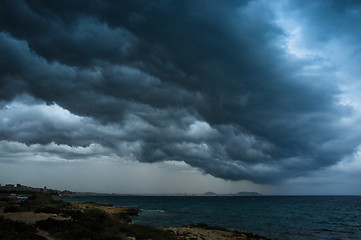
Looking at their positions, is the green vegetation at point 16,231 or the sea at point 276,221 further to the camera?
the sea at point 276,221

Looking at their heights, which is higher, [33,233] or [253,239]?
[33,233]

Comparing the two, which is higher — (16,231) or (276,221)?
(16,231)

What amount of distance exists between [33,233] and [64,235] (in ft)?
7.07

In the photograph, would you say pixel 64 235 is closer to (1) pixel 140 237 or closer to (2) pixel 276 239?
(1) pixel 140 237

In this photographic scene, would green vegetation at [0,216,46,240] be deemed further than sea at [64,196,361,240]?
No

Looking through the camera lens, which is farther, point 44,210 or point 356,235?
point 356,235

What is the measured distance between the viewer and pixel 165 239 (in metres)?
25.1

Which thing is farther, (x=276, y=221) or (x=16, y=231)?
(x=276, y=221)

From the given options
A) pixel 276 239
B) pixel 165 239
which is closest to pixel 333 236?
pixel 276 239

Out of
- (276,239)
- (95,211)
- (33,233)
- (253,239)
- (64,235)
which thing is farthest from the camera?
(276,239)

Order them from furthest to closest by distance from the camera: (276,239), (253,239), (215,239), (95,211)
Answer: (276,239)
(253,239)
(215,239)
(95,211)

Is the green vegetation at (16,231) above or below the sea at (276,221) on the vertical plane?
above

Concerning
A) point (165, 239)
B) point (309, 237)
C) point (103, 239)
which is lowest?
point (309, 237)

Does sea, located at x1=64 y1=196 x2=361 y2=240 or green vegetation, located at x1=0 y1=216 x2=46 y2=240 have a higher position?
green vegetation, located at x1=0 y1=216 x2=46 y2=240
